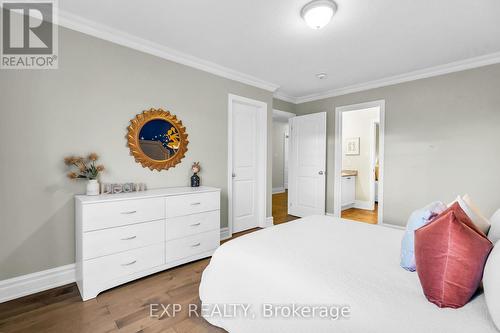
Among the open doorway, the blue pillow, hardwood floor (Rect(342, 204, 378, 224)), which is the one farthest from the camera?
the open doorway

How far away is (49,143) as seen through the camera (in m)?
2.17

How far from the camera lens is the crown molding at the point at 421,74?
9.93ft

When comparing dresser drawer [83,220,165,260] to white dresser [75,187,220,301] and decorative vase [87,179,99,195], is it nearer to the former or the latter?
white dresser [75,187,220,301]

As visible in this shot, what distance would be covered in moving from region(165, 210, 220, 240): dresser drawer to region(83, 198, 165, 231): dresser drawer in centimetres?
17

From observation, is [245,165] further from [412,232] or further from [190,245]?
[412,232]

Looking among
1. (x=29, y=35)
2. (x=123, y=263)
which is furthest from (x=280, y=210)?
(x=29, y=35)

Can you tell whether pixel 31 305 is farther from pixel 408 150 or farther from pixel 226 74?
pixel 408 150

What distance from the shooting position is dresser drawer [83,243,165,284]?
2025 millimetres

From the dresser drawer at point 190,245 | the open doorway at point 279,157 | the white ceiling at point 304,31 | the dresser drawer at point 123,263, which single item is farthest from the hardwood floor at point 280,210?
the white ceiling at point 304,31

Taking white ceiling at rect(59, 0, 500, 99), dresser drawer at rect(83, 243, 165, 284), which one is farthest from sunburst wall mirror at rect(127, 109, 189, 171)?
dresser drawer at rect(83, 243, 165, 284)

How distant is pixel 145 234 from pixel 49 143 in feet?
3.98

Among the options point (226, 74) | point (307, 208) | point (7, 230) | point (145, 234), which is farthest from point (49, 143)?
point (307, 208)

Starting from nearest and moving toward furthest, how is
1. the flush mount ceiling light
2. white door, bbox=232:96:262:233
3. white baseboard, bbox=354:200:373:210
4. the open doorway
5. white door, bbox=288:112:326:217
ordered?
the flush mount ceiling light → white door, bbox=232:96:262:233 → white door, bbox=288:112:326:217 → white baseboard, bbox=354:200:373:210 → the open doorway

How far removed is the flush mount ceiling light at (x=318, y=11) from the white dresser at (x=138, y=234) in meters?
2.03
